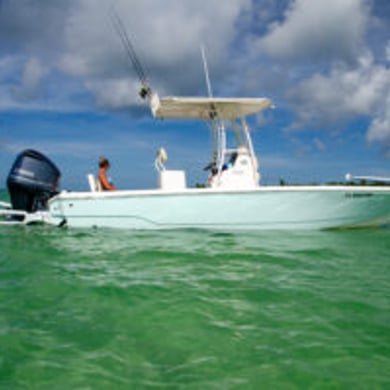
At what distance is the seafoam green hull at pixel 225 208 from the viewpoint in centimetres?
920

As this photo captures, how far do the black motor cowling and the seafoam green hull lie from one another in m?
0.71

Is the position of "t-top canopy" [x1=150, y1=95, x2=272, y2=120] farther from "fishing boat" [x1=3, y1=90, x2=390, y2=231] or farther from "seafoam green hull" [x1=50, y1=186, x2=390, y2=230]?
"seafoam green hull" [x1=50, y1=186, x2=390, y2=230]

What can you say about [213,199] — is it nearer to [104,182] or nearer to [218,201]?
[218,201]

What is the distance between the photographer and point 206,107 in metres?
10.2

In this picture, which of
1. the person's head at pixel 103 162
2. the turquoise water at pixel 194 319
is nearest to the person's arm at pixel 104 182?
the person's head at pixel 103 162

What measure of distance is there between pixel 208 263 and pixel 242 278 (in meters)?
0.99

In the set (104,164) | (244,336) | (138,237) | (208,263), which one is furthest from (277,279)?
(104,164)

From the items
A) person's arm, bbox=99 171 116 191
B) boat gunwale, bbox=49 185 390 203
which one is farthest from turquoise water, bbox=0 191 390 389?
person's arm, bbox=99 171 116 191

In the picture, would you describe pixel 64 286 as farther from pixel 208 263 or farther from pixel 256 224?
pixel 256 224

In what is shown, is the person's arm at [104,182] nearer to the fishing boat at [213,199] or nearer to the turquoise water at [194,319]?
the fishing boat at [213,199]

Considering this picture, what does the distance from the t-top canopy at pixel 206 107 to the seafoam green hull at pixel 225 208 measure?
213cm

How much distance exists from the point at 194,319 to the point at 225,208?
570 cm

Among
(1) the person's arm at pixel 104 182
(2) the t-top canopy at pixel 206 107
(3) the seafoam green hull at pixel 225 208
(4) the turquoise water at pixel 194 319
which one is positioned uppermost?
(2) the t-top canopy at pixel 206 107

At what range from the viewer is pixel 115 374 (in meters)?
2.70
